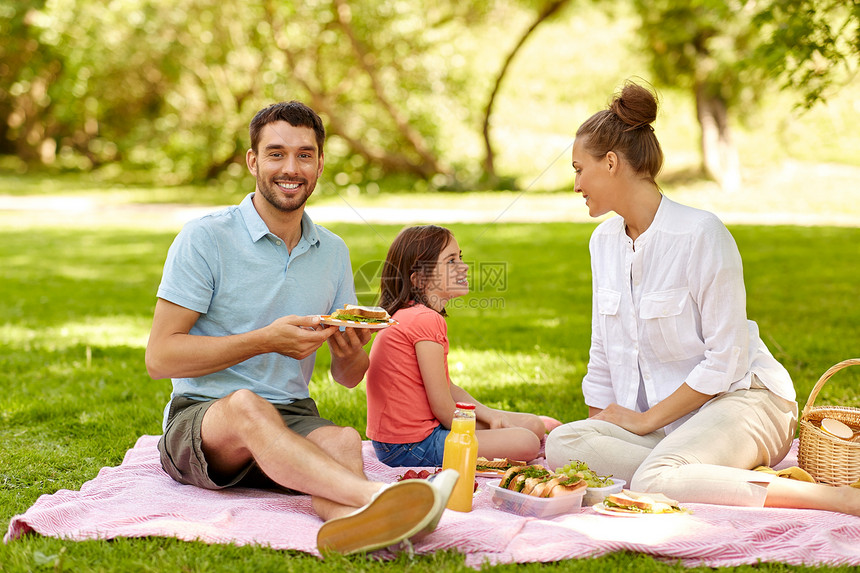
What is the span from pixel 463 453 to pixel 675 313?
1.03m

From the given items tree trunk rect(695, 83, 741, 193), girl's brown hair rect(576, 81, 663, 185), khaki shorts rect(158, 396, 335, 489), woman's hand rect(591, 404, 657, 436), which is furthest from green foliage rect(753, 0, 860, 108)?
tree trunk rect(695, 83, 741, 193)

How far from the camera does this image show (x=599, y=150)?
3227 millimetres

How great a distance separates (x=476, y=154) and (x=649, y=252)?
52.6 ft

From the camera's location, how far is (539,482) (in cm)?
289

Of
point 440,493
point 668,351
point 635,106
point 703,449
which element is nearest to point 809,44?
point 635,106

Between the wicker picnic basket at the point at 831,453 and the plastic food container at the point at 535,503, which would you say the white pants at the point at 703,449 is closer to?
the wicker picnic basket at the point at 831,453

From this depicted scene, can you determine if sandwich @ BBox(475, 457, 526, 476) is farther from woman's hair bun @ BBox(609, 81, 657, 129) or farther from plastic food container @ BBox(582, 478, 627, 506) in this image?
woman's hair bun @ BBox(609, 81, 657, 129)

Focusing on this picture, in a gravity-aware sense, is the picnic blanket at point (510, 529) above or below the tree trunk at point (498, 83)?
below

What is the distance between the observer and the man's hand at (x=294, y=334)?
2852 millimetres

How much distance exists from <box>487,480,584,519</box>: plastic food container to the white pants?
286mm

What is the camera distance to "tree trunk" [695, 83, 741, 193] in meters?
17.1

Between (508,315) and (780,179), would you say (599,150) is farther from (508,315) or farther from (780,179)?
(780,179)

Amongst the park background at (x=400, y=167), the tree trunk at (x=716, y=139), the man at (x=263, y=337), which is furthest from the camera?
the tree trunk at (x=716, y=139)

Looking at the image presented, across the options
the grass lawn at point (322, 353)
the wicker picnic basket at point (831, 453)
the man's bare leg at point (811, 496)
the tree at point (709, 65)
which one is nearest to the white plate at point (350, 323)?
the grass lawn at point (322, 353)
